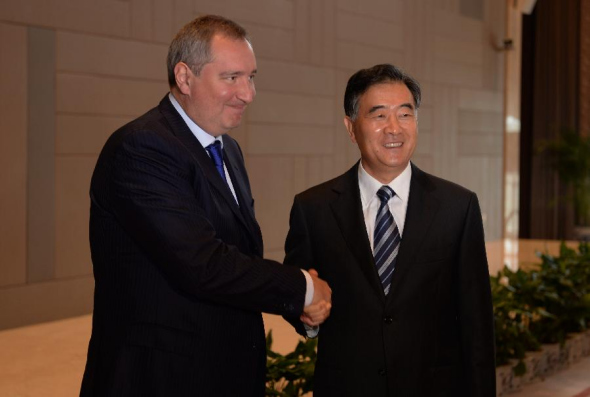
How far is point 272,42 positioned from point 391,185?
5.83 m

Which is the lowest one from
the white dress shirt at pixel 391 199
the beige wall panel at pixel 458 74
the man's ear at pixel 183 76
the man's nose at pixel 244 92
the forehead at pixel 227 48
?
the white dress shirt at pixel 391 199

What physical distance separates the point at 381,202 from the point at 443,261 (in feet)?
0.79

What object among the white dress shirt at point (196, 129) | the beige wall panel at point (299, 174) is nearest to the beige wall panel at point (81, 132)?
the beige wall panel at point (299, 174)

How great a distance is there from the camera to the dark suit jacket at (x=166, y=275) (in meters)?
2.03

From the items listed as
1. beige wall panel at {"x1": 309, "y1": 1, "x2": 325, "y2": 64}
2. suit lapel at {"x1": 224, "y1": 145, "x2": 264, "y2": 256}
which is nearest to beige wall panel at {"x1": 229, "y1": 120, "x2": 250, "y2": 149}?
beige wall panel at {"x1": 309, "y1": 1, "x2": 325, "y2": 64}

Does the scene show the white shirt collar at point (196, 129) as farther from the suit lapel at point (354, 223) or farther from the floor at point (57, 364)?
the floor at point (57, 364)

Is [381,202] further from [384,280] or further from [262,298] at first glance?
[262,298]

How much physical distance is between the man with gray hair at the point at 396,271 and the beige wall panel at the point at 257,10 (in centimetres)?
509

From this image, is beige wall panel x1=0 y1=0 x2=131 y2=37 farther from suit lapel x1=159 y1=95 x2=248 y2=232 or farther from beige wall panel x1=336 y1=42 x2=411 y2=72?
suit lapel x1=159 y1=95 x2=248 y2=232

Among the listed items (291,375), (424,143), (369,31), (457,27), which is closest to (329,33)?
(369,31)

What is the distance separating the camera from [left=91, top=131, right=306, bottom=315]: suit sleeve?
2.01 m

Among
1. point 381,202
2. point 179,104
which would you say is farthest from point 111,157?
point 381,202

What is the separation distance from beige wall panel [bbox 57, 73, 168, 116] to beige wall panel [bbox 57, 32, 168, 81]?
64 millimetres

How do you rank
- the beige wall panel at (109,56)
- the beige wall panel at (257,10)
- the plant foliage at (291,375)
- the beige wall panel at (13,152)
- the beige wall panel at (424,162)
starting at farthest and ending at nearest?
the beige wall panel at (424,162), the beige wall panel at (257,10), the beige wall panel at (109,56), the beige wall panel at (13,152), the plant foliage at (291,375)
